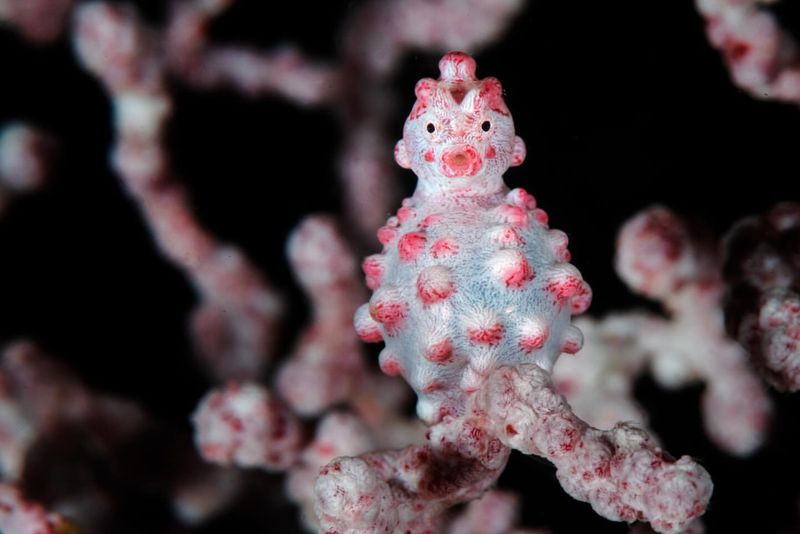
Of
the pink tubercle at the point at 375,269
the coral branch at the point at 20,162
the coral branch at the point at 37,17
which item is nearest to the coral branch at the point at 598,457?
the pink tubercle at the point at 375,269

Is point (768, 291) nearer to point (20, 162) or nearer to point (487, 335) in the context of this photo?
point (487, 335)

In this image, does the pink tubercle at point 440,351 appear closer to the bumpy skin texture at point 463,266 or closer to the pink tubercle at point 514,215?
the bumpy skin texture at point 463,266

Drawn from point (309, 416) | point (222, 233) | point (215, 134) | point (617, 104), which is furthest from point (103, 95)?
point (617, 104)

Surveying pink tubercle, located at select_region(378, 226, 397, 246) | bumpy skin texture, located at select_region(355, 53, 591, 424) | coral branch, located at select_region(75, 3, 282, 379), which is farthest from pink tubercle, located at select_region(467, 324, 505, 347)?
coral branch, located at select_region(75, 3, 282, 379)

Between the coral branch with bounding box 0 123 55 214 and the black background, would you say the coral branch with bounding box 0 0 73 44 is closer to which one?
the black background

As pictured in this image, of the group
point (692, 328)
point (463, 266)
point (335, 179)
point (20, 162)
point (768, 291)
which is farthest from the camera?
point (335, 179)

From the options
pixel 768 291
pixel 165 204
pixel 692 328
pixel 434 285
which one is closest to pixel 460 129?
pixel 434 285
